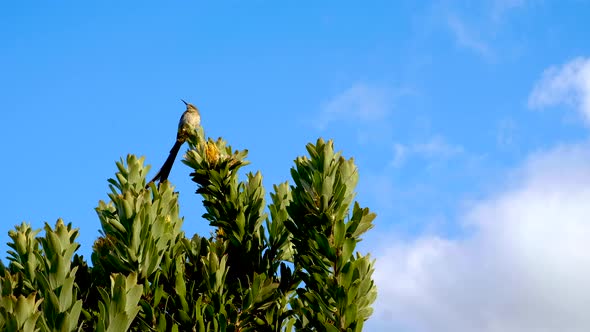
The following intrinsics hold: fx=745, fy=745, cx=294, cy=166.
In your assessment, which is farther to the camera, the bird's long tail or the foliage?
the bird's long tail

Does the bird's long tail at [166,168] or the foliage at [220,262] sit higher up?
the bird's long tail at [166,168]

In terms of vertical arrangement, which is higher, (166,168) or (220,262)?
(166,168)

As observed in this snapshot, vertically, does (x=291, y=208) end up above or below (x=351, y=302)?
above

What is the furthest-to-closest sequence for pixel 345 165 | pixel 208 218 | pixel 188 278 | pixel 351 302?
pixel 208 218 → pixel 188 278 → pixel 345 165 → pixel 351 302

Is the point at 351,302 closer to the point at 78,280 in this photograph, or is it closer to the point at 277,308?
the point at 277,308

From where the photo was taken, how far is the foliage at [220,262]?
5.66m

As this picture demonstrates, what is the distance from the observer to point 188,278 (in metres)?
6.64

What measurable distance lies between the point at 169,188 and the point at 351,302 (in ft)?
6.63

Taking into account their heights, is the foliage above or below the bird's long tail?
below

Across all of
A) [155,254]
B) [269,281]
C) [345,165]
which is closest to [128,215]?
[155,254]

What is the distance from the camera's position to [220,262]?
620 centimetres

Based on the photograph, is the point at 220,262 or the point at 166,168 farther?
the point at 166,168

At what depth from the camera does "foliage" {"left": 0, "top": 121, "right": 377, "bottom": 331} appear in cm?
566

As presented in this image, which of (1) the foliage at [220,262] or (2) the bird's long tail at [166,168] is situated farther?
(2) the bird's long tail at [166,168]
